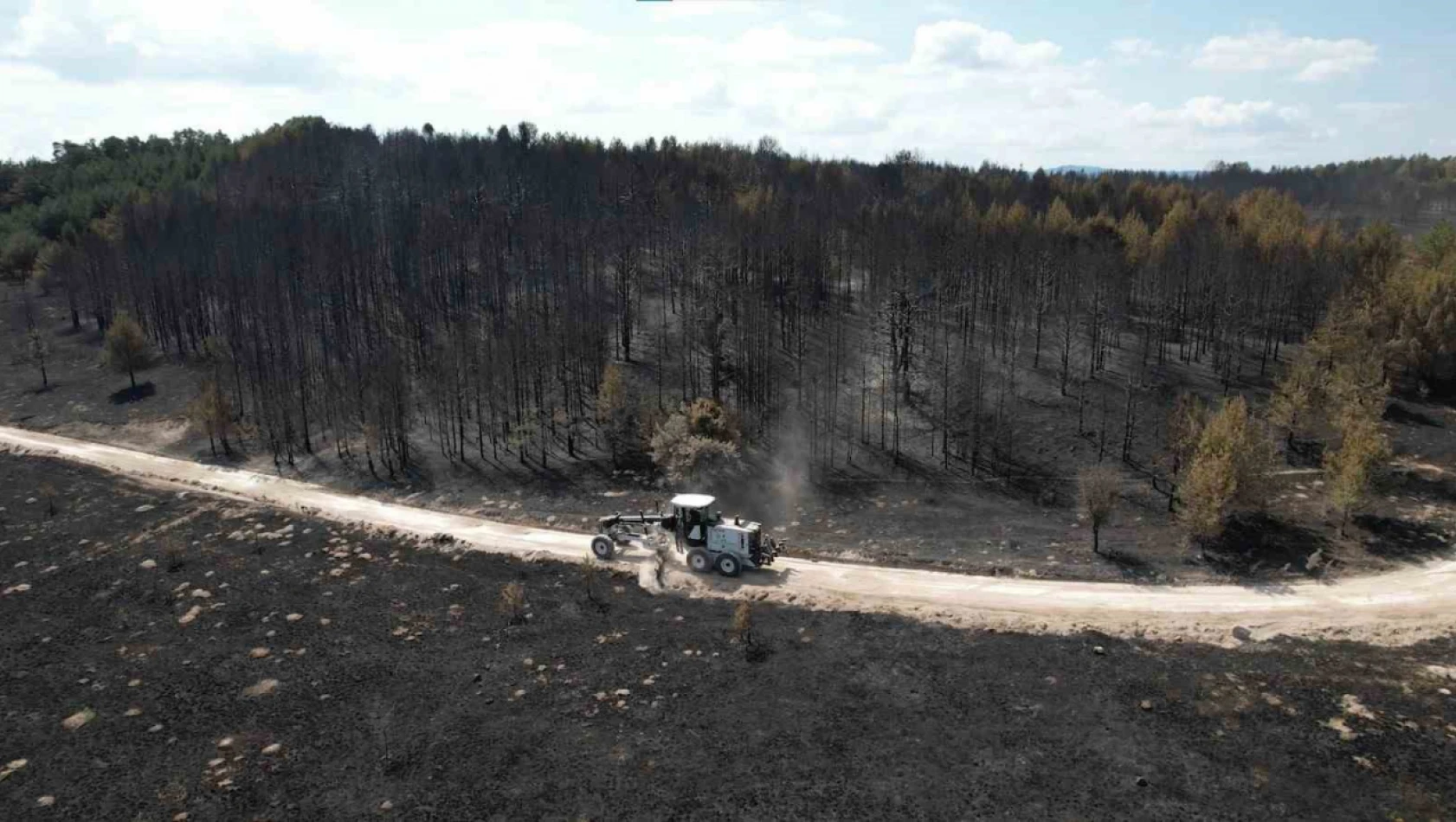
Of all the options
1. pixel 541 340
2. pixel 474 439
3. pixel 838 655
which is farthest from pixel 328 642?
pixel 541 340

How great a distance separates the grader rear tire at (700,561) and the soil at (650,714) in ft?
10.6

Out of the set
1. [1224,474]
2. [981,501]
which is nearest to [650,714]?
[981,501]

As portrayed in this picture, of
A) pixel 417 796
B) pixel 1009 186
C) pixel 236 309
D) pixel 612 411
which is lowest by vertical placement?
pixel 417 796

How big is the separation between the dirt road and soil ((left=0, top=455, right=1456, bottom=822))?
160 centimetres

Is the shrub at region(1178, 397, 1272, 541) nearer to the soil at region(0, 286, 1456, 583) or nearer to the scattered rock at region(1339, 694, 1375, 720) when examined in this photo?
the soil at region(0, 286, 1456, 583)

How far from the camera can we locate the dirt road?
37.5 m

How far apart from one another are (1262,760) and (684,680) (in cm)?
2013

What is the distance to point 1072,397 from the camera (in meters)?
75.2

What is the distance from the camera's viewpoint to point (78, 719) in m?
32.1

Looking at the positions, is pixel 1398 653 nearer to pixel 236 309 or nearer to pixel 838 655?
pixel 838 655

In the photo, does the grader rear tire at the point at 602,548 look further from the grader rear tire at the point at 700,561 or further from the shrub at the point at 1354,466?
the shrub at the point at 1354,466

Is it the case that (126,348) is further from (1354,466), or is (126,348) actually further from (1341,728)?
(1354,466)

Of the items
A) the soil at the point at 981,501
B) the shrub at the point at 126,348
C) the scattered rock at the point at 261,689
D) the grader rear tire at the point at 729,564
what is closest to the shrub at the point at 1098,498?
the soil at the point at 981,501

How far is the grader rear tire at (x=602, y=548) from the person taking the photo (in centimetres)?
4641
